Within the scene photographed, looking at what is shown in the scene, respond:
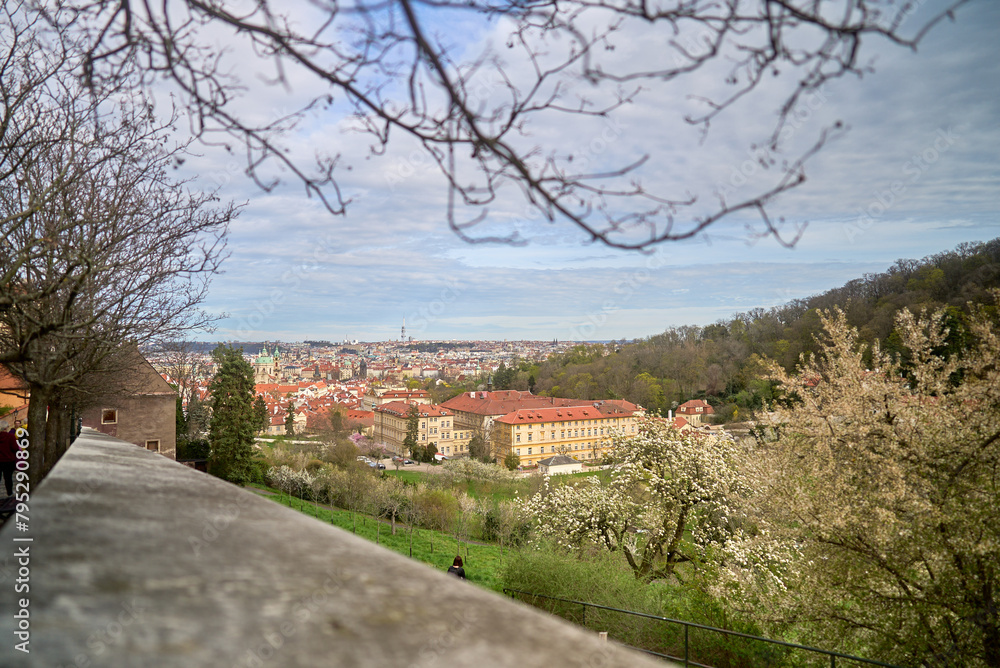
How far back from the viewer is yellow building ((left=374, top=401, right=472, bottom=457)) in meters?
72.1

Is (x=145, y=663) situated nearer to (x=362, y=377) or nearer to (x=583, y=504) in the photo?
(x=583, y=504)

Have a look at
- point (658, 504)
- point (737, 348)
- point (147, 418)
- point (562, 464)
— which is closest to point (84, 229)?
point (658, 504)

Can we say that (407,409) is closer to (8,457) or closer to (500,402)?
(500,402)

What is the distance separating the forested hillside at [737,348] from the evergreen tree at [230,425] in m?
24.1

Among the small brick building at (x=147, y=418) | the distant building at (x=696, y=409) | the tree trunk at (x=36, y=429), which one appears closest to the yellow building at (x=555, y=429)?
the distant building at (x=696, y=409)

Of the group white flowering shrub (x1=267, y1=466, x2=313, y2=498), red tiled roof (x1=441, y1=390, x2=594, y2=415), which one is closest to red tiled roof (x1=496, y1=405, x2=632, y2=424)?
red tiled roof (x1=441, y1=390, x2=594, y2=415)

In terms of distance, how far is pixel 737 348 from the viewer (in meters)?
65.3

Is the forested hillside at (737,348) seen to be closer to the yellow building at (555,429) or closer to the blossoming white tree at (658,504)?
the yellow building at (555,429)

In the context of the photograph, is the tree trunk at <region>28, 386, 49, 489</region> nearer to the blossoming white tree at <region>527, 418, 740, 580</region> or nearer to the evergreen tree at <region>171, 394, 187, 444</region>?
the blossoming white tree at <region>527, 418, 740, 580</region>

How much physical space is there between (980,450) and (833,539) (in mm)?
1997

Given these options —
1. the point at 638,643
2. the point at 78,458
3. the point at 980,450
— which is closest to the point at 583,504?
the point at 638,643

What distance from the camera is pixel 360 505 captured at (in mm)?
31828

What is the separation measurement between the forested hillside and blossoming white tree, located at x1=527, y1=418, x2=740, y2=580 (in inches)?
375

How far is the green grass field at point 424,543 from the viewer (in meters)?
23.0
